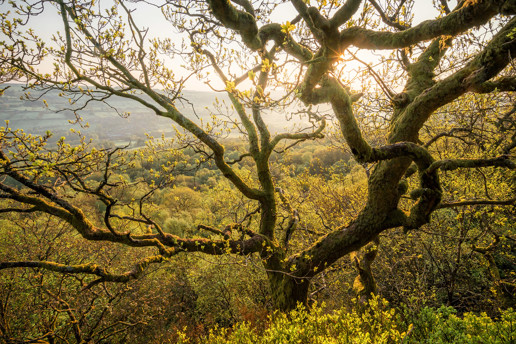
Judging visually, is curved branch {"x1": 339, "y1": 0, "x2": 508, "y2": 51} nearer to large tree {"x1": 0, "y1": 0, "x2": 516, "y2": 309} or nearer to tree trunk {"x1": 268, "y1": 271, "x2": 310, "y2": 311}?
large tree {"x1": 0, "y1": 0, "x2": 516, "y2": 309}

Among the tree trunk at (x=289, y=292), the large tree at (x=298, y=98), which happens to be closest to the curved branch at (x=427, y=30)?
the large tree at (x=298, y=98)

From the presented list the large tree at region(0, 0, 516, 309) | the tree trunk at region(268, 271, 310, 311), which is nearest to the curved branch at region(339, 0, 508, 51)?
the large tree at region(0, 0, 516, 309)

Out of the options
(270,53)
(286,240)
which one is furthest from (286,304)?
(270,53)

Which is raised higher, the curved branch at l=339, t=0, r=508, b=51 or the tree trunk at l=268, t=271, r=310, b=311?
the curved branch at l=339, t=0, r=508, b=51

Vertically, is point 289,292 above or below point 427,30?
below

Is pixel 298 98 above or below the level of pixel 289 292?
above

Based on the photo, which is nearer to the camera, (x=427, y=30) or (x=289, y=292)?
(x=427, y=30)

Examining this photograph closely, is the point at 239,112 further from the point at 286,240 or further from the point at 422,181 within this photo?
the point at 422,181

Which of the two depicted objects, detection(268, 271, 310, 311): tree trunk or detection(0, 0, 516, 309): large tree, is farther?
detection(268, 271, 310, 311): tree trunk

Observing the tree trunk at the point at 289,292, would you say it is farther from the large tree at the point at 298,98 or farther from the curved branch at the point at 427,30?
the curved branch at the point at 427,30

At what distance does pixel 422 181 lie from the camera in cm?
355

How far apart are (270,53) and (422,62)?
309 cm

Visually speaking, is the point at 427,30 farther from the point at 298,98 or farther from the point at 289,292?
the point at 289,292

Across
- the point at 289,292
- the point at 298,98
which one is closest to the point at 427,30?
the point at 298,98
